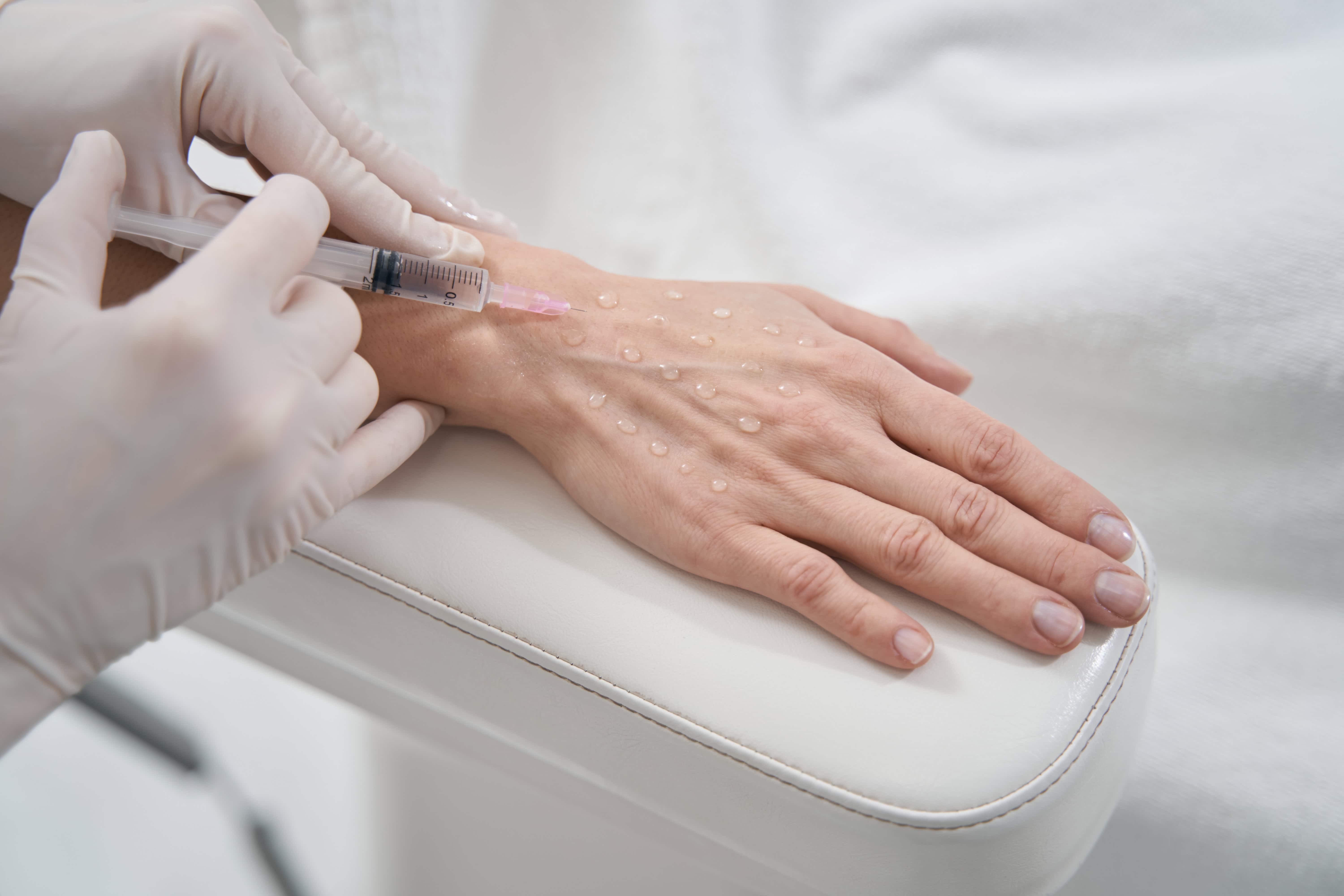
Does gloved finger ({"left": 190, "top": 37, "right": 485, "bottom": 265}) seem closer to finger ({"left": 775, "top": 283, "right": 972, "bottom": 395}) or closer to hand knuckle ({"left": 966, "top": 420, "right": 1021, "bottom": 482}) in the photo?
finger ({"left": 775, "top": 283, "right": 972, "bottom": 395})

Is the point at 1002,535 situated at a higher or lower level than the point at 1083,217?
lower

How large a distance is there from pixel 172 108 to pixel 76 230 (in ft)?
0.66

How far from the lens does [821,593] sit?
70cm

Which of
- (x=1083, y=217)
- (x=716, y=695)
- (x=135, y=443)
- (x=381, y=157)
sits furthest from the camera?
(x=1083, y=217)

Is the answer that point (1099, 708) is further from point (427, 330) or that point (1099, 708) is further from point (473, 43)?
point (473, 43)

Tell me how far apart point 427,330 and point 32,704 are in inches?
19.7

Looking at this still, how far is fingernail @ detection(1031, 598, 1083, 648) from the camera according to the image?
2.22ft

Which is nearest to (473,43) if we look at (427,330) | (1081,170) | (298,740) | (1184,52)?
(427,330)

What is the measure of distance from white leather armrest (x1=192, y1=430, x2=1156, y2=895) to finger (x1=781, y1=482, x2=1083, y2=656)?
24 mm

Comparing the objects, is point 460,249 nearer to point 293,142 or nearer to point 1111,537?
point 293,142

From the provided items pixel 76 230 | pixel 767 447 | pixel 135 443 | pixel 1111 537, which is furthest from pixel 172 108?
pixel 1111 537

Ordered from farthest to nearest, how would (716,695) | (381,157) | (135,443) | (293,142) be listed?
(381,157) < (293,142) < (716,695) < (135,443)

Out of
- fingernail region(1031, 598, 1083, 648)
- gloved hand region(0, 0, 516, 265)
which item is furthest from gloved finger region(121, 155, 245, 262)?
fingernail region(1031, 598, 1083, 648)

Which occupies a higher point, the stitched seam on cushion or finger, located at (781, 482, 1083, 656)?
finger, located at (781, 482, 1083, 656)
